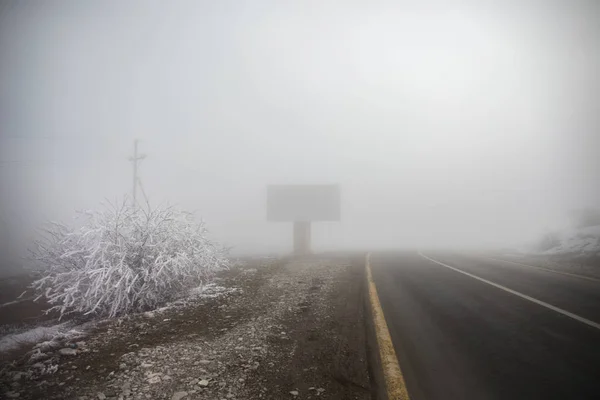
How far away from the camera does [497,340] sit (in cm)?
378

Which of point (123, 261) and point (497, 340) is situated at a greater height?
point (123, 261)

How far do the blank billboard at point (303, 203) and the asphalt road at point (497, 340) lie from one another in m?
21.9

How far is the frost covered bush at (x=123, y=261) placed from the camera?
5.31 metres

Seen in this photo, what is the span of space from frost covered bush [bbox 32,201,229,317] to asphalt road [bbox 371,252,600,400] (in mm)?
4428

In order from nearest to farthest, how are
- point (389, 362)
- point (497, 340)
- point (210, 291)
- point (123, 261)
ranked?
1. point (389, 362)
2. point (497, 340)
3. point (123, 261)
4. point (210, 291)

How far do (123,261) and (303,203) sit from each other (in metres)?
23.9

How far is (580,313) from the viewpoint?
4832mm

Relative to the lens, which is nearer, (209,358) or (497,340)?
(209,358)

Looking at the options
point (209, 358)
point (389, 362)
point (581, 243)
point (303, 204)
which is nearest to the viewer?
point (389, 362)

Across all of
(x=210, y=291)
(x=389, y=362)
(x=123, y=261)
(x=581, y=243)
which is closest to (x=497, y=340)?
(x=389, y=362)

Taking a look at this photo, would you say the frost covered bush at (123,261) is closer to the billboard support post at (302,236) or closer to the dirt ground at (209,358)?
the dirt ground at (209,358)

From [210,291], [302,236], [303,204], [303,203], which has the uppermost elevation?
[303,203]

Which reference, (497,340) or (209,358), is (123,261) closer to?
(209,358)

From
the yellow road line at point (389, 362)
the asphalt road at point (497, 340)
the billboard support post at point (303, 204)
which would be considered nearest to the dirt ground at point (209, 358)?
the yellow road line at point (389, 362)
